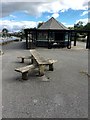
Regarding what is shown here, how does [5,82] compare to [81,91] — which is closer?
[81,91]

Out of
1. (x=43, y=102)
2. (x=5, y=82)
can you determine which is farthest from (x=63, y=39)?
(x=43, y=102)

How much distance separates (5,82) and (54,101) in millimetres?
2638

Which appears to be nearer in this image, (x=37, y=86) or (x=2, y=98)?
(x=2, y=98)

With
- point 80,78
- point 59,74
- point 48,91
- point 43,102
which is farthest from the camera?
point 59,74

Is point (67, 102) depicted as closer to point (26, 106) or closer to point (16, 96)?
point (26, 106)

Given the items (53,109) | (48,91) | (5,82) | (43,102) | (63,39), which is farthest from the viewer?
(63,39)

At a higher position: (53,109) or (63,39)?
(63,39)

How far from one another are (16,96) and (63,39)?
22.6m

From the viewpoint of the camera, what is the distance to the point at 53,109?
460cm

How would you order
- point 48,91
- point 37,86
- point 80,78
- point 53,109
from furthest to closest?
point 80,78 < point 37,86 < point 48,91 < point 53,109

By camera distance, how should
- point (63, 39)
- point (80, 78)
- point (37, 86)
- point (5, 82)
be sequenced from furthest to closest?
1. point (63, 39)
2. point (80, 78)
3. point (5, 82)
4. point (37, 86)

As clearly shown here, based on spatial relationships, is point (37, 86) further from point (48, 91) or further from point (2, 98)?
point (2, 98)

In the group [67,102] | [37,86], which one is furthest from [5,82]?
[67,102]

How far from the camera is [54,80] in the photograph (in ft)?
24.1
